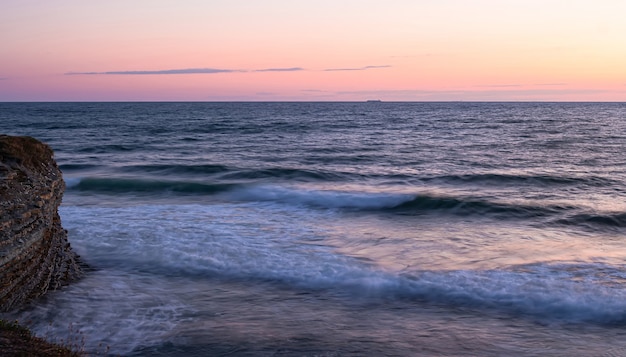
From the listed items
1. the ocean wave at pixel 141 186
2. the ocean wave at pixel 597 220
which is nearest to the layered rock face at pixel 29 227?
the ocean wave at pixel 141 186

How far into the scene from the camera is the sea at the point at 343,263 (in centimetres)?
833

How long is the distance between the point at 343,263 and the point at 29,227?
6.17 metres

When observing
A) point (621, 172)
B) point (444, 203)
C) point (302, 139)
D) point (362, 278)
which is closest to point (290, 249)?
point (362, 278)

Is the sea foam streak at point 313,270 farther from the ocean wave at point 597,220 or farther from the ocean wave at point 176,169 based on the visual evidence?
the ocean wave at point 176,169

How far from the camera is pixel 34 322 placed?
8.56 meters

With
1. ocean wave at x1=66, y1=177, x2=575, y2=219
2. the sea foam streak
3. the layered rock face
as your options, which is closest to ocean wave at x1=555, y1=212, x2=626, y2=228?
ocean wave at x1=66, y1=177, x2=575, y2=219

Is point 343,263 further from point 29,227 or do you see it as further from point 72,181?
point 72,181

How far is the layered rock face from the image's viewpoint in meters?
8.41

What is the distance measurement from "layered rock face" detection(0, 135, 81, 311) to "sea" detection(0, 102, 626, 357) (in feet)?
1.21

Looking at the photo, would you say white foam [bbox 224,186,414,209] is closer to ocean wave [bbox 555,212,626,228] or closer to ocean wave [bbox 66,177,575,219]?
ocean wave [bbox 66,177,575,219]

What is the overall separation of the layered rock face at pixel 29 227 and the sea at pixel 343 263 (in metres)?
0.37

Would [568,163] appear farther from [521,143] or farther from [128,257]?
[128,257]

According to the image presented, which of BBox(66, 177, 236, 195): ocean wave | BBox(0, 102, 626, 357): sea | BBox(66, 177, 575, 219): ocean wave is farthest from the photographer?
BBox(66, 177, 236, 195): ocean wave

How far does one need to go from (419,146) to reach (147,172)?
2024 centimetres
